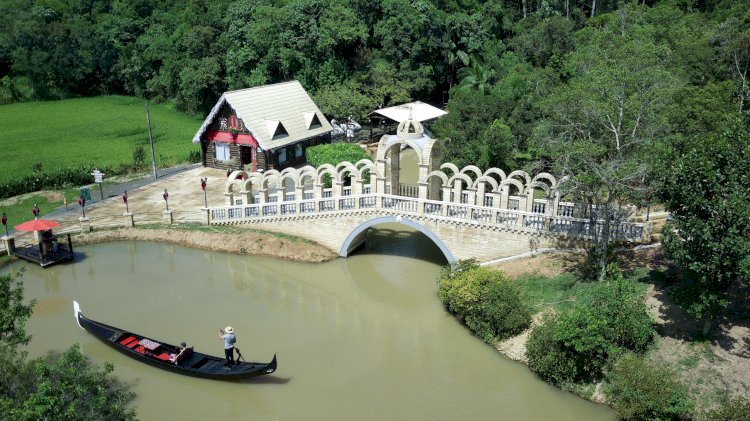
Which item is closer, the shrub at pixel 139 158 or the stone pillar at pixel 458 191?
the stone pillar at pixel 458 191

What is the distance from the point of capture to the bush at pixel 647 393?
20688 mm

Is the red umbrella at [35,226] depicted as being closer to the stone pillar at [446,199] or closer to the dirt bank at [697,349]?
the stone pillar at [446,199]

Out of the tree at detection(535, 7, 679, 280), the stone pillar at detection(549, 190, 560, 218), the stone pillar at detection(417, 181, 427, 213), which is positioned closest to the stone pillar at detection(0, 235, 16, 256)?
the stone pillar at detection(417, 181, 427, 213)

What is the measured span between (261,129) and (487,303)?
83.6ft

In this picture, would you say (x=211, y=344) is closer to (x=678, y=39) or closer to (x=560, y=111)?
(x=560, y=111)

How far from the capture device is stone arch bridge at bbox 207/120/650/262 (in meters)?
30.6

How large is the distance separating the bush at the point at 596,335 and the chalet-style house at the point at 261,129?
27.6m

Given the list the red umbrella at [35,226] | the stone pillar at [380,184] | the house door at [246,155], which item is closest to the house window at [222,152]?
the house door at [246,155]

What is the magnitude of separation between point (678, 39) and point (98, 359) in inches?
1635

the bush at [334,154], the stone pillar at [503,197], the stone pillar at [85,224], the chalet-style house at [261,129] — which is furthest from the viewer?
the chalet-style house at [261,129]

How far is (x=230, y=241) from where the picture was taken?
35594 millimetres

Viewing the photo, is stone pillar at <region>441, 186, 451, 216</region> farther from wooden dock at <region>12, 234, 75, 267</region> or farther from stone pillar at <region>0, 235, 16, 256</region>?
stone pillar at <region>0, 235, 16, 256</region>

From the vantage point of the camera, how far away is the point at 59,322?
2864cm

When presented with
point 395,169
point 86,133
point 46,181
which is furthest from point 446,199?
point 86,133
